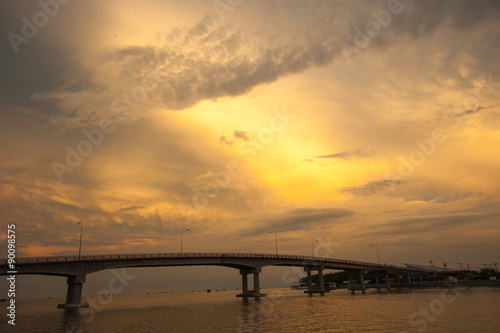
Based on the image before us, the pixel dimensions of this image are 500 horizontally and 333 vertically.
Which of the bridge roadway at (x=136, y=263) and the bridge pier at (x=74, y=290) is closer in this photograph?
the bridge roadway at (x=136, y=263)

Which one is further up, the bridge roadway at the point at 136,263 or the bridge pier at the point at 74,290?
the bridge roadway at the point at 136,263

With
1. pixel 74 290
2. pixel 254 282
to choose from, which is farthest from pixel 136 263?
pixel 254 282

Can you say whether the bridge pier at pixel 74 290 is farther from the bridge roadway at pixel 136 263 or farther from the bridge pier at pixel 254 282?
the bridge pier at pixel 254 282

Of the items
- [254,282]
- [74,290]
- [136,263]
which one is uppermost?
[136,263]

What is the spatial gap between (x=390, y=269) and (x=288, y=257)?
7044 cm

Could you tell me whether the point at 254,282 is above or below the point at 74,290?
below

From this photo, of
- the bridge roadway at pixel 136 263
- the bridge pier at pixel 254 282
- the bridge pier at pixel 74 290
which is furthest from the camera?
the bridge pier at pixel 254 282

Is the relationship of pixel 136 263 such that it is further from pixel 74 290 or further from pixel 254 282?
pixel 254 282

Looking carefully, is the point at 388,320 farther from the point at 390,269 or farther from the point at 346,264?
the point at 390,269

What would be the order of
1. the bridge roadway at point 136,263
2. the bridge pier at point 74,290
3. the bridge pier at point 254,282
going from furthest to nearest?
the bridge pier at point 254,282 → the bridge pier at point 74,290 → the bridge roadway at point 136,263

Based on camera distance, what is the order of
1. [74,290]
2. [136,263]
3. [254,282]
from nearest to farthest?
[74,290] → [136,263] → [254,282]

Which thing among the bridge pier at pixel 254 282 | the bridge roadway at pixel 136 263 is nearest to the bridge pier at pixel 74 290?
the bridge roadway at pixel 136 263

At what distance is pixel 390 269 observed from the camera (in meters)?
163

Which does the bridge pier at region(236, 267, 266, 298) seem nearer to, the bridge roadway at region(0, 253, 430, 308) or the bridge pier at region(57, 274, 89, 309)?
the bridge roadway at region(0, 253, 430, 308)
